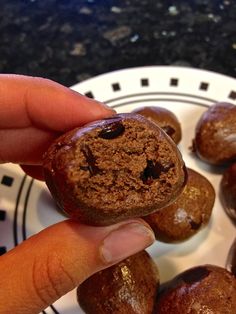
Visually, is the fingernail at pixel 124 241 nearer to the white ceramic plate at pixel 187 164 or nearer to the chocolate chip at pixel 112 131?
the chocolate chip at pixel 112 131

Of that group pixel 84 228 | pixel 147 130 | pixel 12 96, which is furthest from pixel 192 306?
pixel 12 96

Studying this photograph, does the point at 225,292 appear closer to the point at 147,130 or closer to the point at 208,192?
the point at 208,192

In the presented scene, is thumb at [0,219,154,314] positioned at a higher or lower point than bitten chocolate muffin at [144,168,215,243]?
higher

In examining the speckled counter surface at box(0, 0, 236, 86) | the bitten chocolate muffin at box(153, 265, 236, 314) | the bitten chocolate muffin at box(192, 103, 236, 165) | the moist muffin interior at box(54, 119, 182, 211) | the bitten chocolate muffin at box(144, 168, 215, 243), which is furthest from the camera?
the speckled counter surface at box(0, 0, 236, 86)

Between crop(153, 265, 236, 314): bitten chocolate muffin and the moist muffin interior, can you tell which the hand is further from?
crop(153, 265, 236, 314): bitten chocolate muffin

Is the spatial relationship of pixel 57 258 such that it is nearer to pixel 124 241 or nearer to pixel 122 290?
pixel 124 241

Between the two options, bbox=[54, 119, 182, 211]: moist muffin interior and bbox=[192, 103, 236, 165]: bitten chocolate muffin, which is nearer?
bbox=[54, 119, 182, 211]: moist muffin interior

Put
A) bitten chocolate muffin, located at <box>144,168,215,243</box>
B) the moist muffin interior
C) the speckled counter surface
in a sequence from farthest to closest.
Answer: the speckled counter surface
bitten chocolate muffin, located at <box>144,168,215,243</box>
the moist muffin interior

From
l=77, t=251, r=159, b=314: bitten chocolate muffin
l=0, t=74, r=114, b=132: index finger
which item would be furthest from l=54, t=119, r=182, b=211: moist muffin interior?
l=77, t=251, r=159, b=314: bitten chocolate muffin
